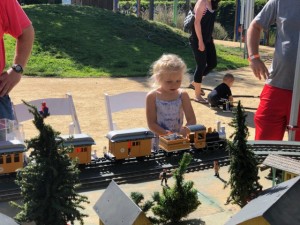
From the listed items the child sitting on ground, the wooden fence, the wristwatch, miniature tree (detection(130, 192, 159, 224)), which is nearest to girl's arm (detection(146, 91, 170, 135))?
the wristwatch

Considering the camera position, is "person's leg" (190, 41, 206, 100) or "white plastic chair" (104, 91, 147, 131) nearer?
"white plastic chair" (104, 91, 147, 131)

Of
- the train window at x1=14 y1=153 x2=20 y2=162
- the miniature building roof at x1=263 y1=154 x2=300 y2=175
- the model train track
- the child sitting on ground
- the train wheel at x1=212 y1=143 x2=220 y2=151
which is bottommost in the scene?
the child sitting on ground

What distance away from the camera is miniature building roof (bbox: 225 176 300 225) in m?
1.75

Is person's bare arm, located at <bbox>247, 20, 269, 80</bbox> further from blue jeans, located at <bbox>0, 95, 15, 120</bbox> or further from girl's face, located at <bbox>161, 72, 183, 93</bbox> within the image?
blue jeans, located at <bbox>0, 95, 15, 120</bbox>

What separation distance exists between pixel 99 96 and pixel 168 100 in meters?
4.99

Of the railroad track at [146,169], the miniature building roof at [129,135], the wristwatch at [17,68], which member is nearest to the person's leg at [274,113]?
the railroad track at [146,169]

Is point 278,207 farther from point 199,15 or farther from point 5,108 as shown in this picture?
point 199,15

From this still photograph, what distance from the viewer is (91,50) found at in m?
14.5

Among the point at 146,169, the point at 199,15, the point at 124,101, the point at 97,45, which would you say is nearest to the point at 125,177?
the point at 146,169

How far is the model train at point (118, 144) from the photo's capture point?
10.6ft

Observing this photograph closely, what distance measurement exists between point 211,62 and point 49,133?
747cm

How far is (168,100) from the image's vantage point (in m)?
4.89

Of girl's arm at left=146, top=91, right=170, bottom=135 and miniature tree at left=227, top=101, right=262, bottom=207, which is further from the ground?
miniature tree at left=227, top=101, right=262, bottom=207

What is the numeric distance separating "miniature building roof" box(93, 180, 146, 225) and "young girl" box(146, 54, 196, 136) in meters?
2.41
